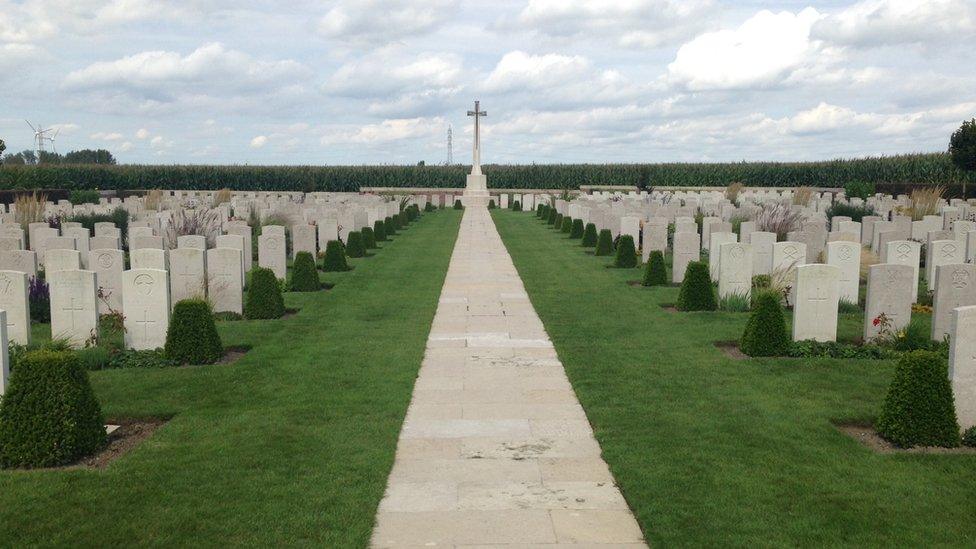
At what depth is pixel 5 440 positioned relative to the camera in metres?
7.05

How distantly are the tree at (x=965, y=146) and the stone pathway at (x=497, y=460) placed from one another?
3894cm

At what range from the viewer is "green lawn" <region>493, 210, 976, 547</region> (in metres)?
5.92

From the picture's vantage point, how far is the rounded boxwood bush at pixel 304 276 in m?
17.2

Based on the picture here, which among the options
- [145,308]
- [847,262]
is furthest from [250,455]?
[847,262]

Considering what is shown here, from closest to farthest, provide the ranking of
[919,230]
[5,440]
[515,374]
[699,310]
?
[5,440] < [515,374] < [699,310] < [919,230]

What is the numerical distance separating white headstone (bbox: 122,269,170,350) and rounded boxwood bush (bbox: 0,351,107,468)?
162 inches

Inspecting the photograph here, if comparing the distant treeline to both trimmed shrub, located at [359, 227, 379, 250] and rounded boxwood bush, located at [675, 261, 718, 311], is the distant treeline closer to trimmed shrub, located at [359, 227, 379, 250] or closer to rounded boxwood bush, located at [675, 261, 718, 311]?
trimmed shrub, located at [359, 227, 379, 250]

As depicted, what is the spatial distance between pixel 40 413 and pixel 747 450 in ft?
18.3

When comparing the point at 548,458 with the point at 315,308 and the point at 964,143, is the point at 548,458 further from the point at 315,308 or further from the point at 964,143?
the point at 964,143

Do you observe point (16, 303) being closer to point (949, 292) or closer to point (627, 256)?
point (949, 292)

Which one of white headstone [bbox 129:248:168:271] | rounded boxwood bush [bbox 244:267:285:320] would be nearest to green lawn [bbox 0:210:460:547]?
rounded boxwood bush [bbox 244:267:285:320]

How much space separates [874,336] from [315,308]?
8513mm

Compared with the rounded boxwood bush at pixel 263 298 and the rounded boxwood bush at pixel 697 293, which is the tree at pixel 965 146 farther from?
the rounded boxwood bush at pixel 263 298

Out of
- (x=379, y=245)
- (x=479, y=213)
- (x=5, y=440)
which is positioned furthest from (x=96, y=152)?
(x=5, y=440)
